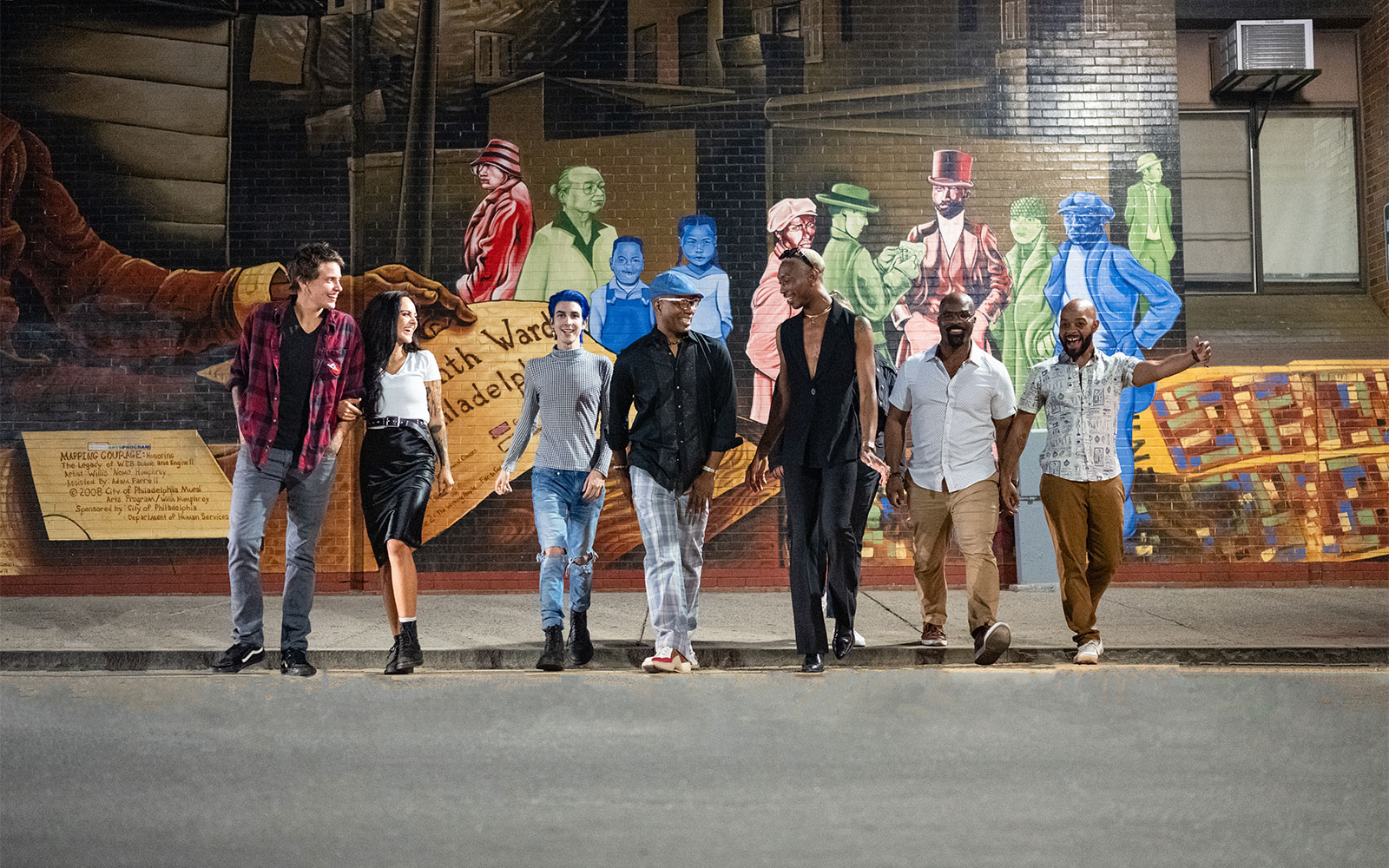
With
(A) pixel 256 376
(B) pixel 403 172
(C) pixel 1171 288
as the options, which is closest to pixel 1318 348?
(C) pixel 1171 288

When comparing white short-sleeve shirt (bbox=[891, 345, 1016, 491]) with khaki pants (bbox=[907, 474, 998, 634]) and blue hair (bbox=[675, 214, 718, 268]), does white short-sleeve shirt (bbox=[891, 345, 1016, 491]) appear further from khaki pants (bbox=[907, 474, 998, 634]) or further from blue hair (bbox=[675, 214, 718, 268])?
blue hair (bbox=[675, 214, 718, 268])

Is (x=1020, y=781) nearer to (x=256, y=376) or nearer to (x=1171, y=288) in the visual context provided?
(x=256, y=376)

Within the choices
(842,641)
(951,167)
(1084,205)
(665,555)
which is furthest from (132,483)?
(1084,205)

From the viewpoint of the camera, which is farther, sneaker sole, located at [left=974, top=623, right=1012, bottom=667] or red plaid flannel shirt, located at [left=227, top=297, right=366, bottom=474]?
sneaker sole, located at [left=974, top=623, right=1012, bottom=667]

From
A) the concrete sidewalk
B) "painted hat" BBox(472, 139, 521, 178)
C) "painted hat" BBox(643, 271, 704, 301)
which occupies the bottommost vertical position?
the concrete sidewalk

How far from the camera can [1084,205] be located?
11.0 metres

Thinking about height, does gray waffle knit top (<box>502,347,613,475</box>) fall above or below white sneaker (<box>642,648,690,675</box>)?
above

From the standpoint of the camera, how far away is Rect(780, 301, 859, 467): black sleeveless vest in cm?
685

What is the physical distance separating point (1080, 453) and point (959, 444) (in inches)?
29.4

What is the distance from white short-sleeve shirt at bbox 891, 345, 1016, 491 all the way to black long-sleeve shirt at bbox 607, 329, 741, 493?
4.17ft

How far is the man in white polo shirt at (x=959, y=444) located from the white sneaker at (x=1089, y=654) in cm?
47

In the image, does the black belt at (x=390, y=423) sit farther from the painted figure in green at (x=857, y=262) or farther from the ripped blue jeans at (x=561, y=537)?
the painted figure in green at (x=857, y=262)

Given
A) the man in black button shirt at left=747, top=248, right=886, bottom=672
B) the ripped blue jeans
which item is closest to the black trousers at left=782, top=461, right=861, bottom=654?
the man in black button shirt at left=747, top=248, right=886, bottom=672

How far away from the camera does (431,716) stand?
567 centimetres
